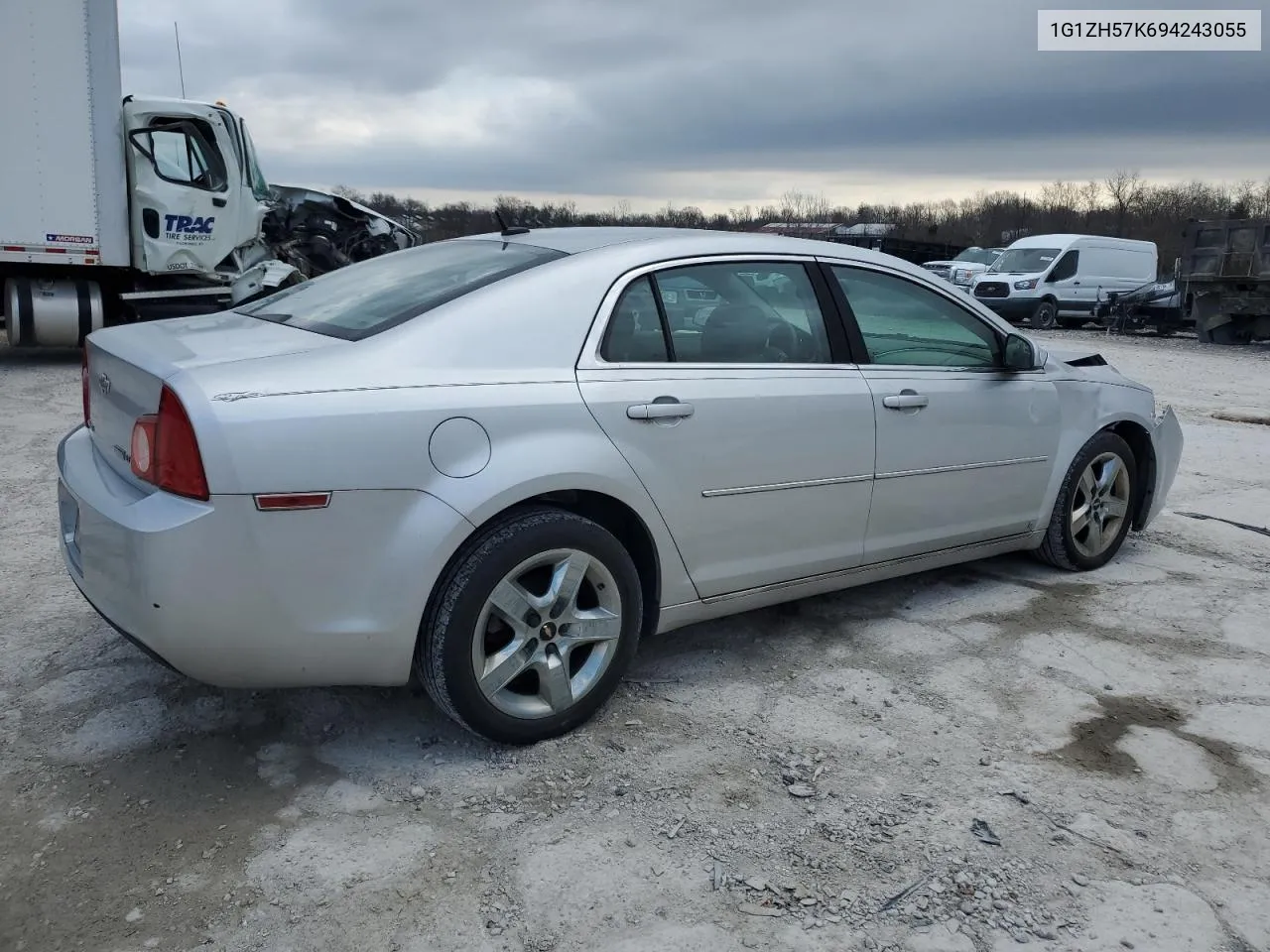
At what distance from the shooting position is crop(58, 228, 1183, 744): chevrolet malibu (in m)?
2.71

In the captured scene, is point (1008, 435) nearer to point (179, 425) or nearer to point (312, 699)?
point (312, 699)

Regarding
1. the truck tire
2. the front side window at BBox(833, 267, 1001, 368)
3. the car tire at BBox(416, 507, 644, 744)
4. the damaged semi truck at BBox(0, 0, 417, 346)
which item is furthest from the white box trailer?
the truck tire

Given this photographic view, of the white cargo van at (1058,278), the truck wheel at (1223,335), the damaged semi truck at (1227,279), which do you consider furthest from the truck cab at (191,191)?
the truck wheel at (1223,335)

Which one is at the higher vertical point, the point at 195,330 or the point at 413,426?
the point at 195,330

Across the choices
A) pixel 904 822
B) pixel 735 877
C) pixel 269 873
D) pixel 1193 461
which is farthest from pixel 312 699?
pixel 1193 461

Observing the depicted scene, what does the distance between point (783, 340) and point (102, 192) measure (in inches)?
400

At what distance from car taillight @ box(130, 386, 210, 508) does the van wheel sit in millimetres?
21520

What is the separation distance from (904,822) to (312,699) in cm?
190

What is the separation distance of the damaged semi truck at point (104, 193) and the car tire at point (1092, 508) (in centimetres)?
1043

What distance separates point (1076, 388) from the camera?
469 cm

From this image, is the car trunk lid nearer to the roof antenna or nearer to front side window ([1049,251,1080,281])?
the roof antenna

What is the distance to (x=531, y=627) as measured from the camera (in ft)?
10.1

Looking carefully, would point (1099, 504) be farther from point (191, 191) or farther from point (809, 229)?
point (809, 229)

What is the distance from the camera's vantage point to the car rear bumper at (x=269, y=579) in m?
2.66
